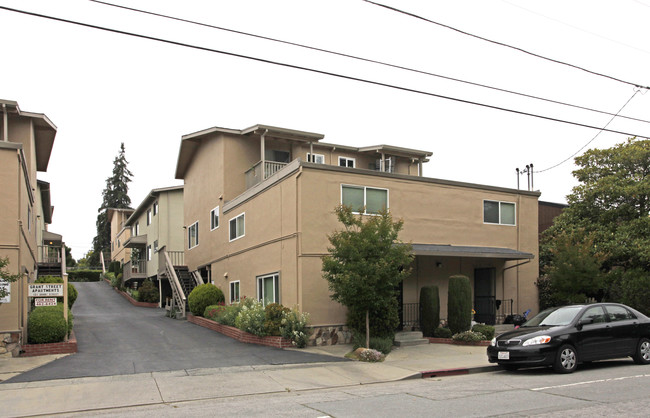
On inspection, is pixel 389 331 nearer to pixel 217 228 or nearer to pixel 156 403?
pixel 156 403

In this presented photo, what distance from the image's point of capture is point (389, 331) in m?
16.2

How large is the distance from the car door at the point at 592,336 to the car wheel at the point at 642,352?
99 cm

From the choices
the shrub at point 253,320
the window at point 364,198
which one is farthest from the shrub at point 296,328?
the window at point 364,198

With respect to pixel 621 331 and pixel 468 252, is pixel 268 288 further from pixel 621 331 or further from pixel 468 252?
pixel 621 331

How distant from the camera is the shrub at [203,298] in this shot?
23.2 m

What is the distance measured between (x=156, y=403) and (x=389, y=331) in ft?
26.2

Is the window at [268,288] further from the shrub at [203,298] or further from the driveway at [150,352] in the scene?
the shrub at [203,298]

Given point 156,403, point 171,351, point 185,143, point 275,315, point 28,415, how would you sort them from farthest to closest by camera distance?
point 185,143 → point 275,315 → point 171,351 → point 156,403 → point 28,415

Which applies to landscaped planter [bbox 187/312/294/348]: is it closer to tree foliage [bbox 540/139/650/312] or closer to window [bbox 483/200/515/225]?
window [bbox 483/200/515/225]

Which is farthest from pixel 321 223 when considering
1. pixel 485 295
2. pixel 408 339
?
pixel 485 295

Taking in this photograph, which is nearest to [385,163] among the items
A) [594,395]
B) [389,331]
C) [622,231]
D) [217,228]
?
[217,228]

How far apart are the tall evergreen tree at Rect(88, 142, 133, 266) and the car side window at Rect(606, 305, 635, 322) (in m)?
60.4

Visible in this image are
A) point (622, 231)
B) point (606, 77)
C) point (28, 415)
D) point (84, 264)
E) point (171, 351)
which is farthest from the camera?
point (84, 264)

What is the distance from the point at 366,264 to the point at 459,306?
473cm
